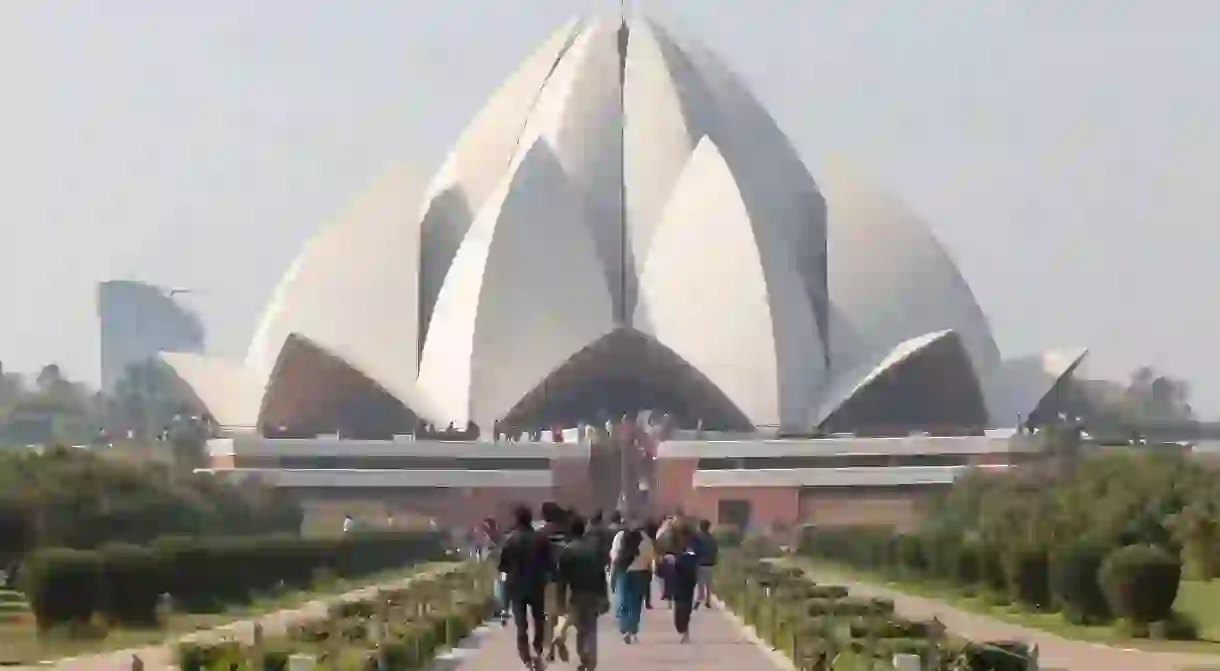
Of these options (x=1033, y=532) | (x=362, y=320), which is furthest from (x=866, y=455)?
(x=1033, y=532)

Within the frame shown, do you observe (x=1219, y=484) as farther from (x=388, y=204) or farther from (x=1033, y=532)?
(x=388, y=204)

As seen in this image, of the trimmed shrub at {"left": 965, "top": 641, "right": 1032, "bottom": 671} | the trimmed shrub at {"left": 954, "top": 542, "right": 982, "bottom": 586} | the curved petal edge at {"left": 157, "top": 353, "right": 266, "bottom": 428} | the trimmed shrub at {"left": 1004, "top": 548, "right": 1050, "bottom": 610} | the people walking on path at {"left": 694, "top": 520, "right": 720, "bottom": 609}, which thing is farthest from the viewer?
the curved petal edge at {"left": 157, "top": 353, "right": 266, "bottom": 428}

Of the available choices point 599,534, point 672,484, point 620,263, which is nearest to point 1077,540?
point 599,534

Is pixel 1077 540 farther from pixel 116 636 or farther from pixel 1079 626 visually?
pixel 116 636

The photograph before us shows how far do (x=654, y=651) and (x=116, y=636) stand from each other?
5040 millimetres

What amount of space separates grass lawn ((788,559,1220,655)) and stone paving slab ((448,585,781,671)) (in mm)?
2837

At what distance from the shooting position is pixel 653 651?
17016 millimetres

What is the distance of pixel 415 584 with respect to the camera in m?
20.8

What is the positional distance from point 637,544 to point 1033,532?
900 cm

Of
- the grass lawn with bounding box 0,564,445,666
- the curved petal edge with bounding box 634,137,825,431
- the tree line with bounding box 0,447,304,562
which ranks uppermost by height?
the curved petal edge with bounding box 634,137,825,431

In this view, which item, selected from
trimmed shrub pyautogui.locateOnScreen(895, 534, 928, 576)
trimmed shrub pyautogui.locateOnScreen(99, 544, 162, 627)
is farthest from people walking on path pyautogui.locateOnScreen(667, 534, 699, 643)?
trimmed shrub pyautogui.locateOnScreen(895, 534, 928, 576)

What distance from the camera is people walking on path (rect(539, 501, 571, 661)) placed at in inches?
572

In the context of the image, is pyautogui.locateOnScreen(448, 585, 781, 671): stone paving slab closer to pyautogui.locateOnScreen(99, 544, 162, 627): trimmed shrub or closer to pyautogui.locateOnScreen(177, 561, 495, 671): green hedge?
pyautogui.locateOnScreen(177, 561, 495, 671): green hedge

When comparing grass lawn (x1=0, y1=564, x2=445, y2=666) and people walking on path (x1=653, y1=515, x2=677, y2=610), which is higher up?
people walking on path (x1=653, y1=515, x2=677, y2=610)
